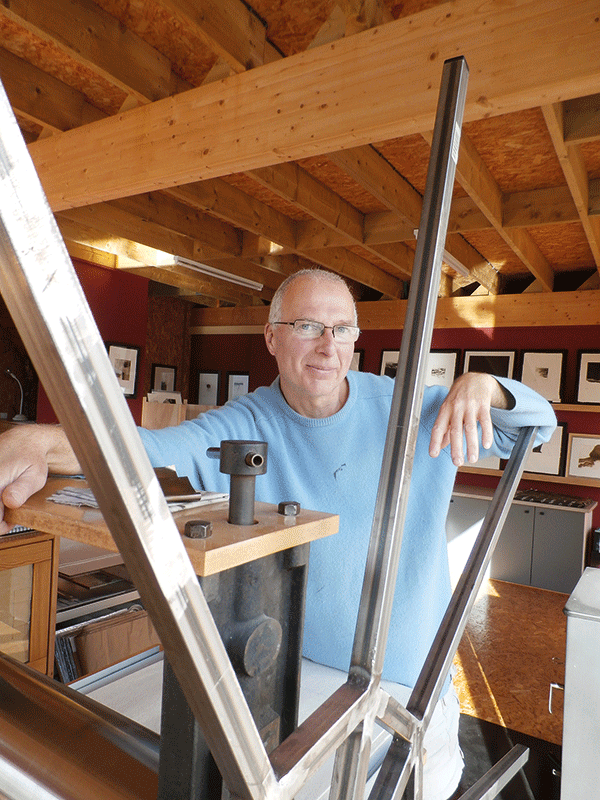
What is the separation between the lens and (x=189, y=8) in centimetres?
192

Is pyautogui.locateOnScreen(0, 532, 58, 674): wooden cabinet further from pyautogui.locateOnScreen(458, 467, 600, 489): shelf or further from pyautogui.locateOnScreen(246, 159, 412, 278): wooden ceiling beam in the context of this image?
pyautogui.locateOnScreen(458, 467, 600, 489): shelf

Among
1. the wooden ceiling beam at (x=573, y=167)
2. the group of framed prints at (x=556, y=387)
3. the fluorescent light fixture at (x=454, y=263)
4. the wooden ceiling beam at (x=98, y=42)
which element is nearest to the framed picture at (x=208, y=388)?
the group of framed prints at (x=556, y=387)

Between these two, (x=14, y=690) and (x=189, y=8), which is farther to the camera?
(x=189, y=8)

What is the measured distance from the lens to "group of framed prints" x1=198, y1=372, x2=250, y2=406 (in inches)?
311

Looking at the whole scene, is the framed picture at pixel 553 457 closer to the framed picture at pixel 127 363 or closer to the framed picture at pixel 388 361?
the framed picture at pixel 388 361

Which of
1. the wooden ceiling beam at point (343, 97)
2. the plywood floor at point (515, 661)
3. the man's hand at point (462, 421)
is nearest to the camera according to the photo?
the man's hand at point (462, 421)

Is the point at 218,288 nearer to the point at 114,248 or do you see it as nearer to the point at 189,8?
the point at 114,248

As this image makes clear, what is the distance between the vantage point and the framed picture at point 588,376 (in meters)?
5.49

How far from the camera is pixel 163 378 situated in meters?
7.91

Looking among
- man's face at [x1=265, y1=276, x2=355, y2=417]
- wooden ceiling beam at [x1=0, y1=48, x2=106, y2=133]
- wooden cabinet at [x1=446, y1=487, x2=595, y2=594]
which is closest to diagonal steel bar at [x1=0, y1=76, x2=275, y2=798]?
man's face at [x1=265, y1=276, x2=355, y2=417]

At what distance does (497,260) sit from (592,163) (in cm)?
231

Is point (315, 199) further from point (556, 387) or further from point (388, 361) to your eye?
point (556, 387)

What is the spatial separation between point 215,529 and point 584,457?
5915 millimetres

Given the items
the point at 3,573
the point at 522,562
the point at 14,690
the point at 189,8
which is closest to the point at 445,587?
the point at 14,690
